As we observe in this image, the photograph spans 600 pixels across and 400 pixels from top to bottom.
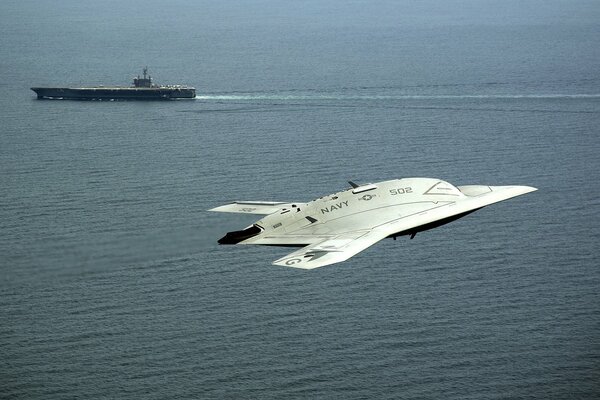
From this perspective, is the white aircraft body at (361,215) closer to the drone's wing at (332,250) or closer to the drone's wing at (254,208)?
the drone's wing at (332,250)

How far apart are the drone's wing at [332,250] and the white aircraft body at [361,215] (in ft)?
0.32

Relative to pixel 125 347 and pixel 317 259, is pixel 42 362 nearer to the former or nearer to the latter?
pixel 125 347

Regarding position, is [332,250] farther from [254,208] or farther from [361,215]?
[254,208]

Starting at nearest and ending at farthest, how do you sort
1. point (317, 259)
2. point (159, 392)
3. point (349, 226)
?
point (317, 259)
point (349, 226)
point (159, 392)

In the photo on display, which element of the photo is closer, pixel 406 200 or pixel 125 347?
pixel 406 200

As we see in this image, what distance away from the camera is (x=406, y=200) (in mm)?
118062

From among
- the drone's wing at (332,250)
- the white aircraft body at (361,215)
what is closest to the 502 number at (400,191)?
the white aircraft body at (361,215)

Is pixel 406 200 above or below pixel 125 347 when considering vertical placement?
above

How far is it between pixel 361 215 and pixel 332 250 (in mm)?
10647

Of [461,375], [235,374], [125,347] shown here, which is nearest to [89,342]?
[125,347]

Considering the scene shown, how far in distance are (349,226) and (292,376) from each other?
8289cm

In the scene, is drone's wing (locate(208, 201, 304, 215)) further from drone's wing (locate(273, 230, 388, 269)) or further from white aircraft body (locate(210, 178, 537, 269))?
drone's wing (locate(273, 230, 388, 269))

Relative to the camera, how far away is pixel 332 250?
10569 centimetres

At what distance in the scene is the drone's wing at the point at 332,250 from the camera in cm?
10125
